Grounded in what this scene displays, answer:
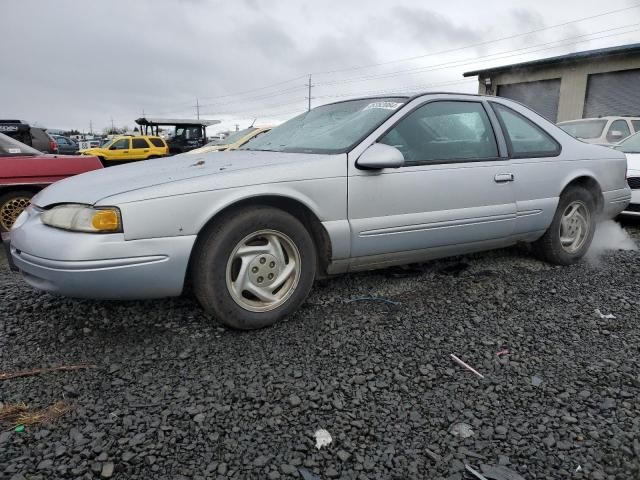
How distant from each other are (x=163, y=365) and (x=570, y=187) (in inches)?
138

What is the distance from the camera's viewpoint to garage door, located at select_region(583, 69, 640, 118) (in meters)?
15.0

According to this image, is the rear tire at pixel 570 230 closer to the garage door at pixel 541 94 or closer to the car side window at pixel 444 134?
the car side window at pixel 444 134

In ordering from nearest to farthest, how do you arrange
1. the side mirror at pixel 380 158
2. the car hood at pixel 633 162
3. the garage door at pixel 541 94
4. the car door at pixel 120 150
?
1. the side mirror at pixel 380 158
2. the car hood at pixel 633 162
3. the garage door at pixel 541 94
4. the car door at pixel 120 150

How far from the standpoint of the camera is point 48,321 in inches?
106

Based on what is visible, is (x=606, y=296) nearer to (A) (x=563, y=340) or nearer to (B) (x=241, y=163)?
(A) (x=563, y=340)

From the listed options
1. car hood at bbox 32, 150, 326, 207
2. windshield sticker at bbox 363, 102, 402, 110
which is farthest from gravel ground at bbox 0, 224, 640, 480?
windshield sticker at bbox 363, 102, 402, 110

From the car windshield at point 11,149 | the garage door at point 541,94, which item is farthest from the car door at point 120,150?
the garage door at point 541,94

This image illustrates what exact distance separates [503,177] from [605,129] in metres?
6.52

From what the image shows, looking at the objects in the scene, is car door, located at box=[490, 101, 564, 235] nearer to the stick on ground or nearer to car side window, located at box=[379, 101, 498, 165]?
car side window, located at box=[379, 101, 498, 165]

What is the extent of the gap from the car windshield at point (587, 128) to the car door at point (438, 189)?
6.27 meters

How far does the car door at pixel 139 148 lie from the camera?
19.1m

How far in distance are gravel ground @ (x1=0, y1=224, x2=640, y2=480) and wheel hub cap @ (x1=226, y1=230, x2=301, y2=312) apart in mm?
191

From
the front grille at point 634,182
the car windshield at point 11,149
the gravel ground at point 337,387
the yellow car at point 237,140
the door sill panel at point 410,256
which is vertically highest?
the yellow car at point 237,140

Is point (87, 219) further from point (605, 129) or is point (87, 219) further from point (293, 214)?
point (605, 129)
